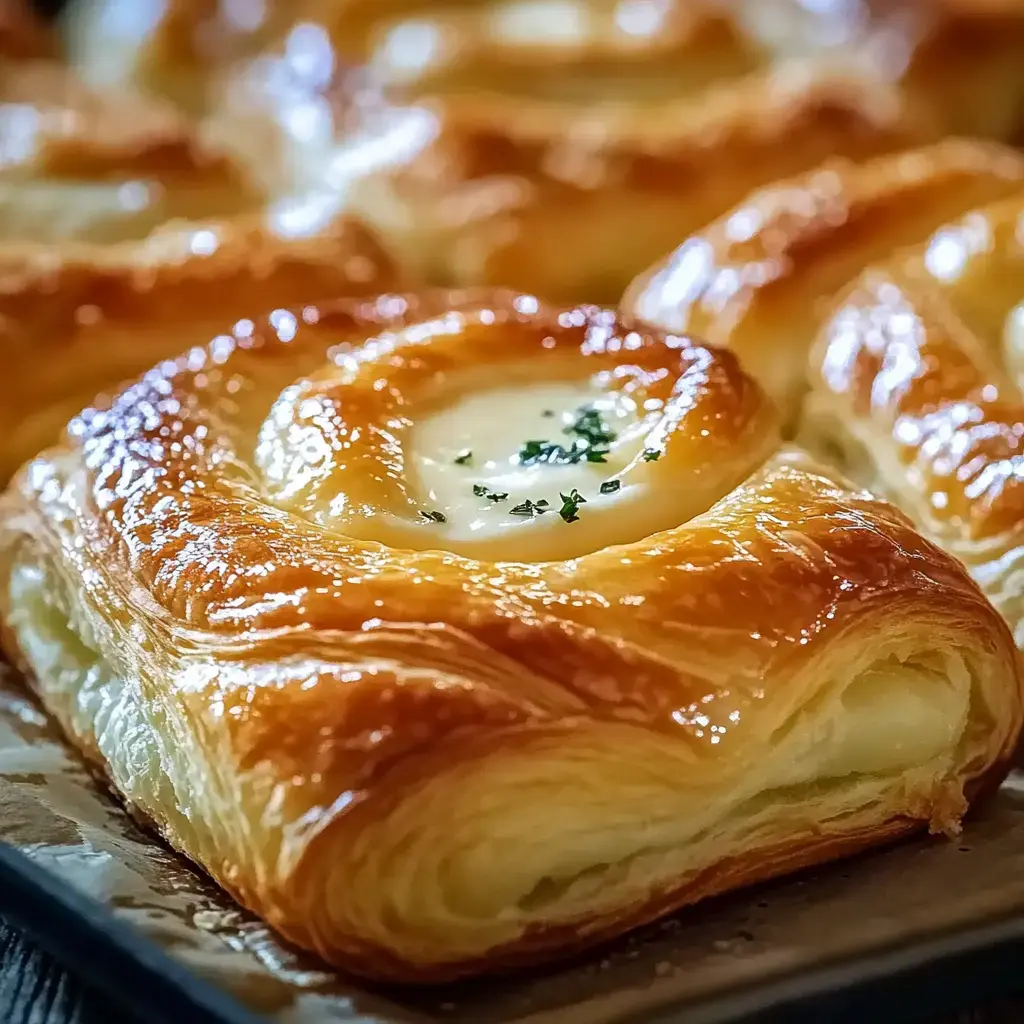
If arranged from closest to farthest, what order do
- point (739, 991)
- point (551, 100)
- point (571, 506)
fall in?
point (739, 991)
point (571, 506)
point (551, 100)

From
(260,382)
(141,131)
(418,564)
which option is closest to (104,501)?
(260,382)

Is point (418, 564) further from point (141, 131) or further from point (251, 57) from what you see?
point (251, 57)

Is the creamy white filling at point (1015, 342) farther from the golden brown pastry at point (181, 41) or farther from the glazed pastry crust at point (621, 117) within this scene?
the golden brown pastry at point (181, 41)

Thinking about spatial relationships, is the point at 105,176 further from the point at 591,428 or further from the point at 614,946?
the point at 614,946

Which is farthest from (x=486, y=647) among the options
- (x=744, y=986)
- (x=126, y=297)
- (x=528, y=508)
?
(x=126, y=297)

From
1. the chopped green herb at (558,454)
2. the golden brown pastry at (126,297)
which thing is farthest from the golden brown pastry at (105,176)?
the chopped green herb at (558,454)
